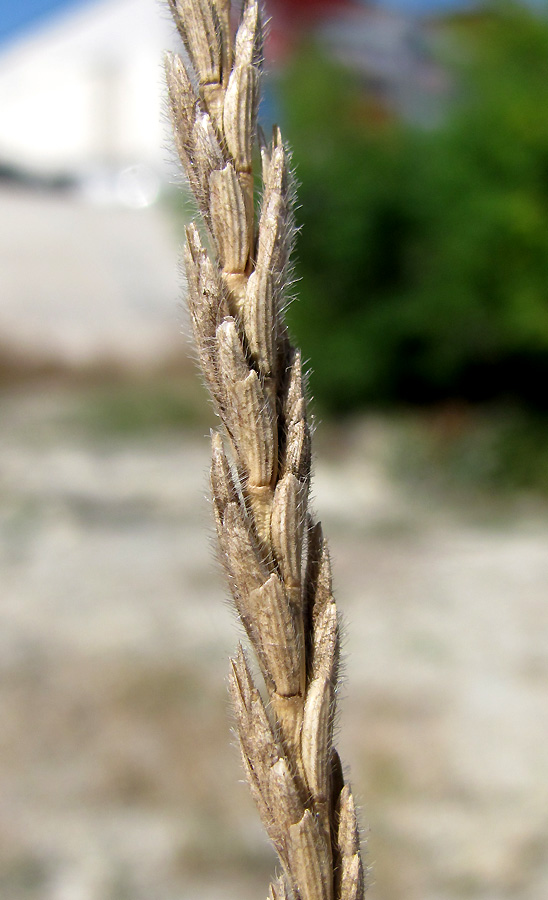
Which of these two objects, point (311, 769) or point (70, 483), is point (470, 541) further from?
point (311, 769)

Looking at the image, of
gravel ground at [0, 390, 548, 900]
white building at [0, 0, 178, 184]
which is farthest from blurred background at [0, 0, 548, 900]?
white building at [0, 0, 178, 184]

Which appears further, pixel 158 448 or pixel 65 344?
pixel 65 344

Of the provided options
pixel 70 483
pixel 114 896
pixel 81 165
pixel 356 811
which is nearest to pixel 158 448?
pixel 70 483

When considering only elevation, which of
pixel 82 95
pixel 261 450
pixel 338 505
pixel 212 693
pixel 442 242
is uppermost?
pixel 82 95

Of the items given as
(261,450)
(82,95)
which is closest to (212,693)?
(261,450)

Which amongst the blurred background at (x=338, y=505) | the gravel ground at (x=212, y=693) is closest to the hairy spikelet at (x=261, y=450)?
the blurred background at (x=338, y=505)

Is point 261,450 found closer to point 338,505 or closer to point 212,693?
point 212,693
